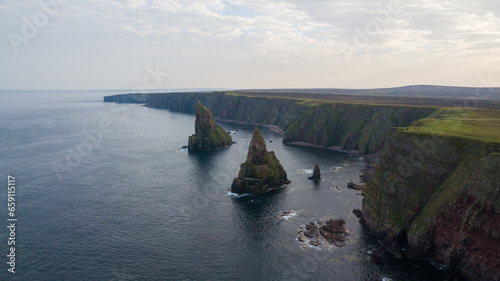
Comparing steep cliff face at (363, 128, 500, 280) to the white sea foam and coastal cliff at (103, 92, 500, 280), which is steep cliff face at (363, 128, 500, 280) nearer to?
coastal cliff at (103, 92, 500, 280)

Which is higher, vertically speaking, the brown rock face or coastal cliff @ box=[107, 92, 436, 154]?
coastal cliff @ box=[107, 92, 436, 154]

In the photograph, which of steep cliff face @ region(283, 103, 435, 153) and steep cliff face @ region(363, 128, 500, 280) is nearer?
steep cliff face @ region(363, 128, 500, 280)

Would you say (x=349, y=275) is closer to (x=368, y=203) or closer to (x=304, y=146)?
(x=368, y=203)

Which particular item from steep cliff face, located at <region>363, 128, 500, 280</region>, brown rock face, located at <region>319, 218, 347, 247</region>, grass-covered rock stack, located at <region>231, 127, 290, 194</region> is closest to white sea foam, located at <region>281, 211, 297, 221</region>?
brown rock face, located at <region>319, 218, 347, 247</region>

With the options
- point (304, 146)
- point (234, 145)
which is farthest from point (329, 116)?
point (234, 145)

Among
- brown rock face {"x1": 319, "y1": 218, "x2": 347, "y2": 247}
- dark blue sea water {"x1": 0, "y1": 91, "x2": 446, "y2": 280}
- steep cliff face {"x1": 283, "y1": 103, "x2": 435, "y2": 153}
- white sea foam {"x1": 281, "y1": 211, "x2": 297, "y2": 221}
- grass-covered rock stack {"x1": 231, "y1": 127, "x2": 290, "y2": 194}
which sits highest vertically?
steep cliff face {"x1": 283, "y1": 103, "x2": 435, "y2": 153}

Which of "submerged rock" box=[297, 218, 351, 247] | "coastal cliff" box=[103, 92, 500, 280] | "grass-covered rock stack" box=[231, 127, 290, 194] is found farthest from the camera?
"grass-covered rock stack" box=[231, 127, 290, 194]
